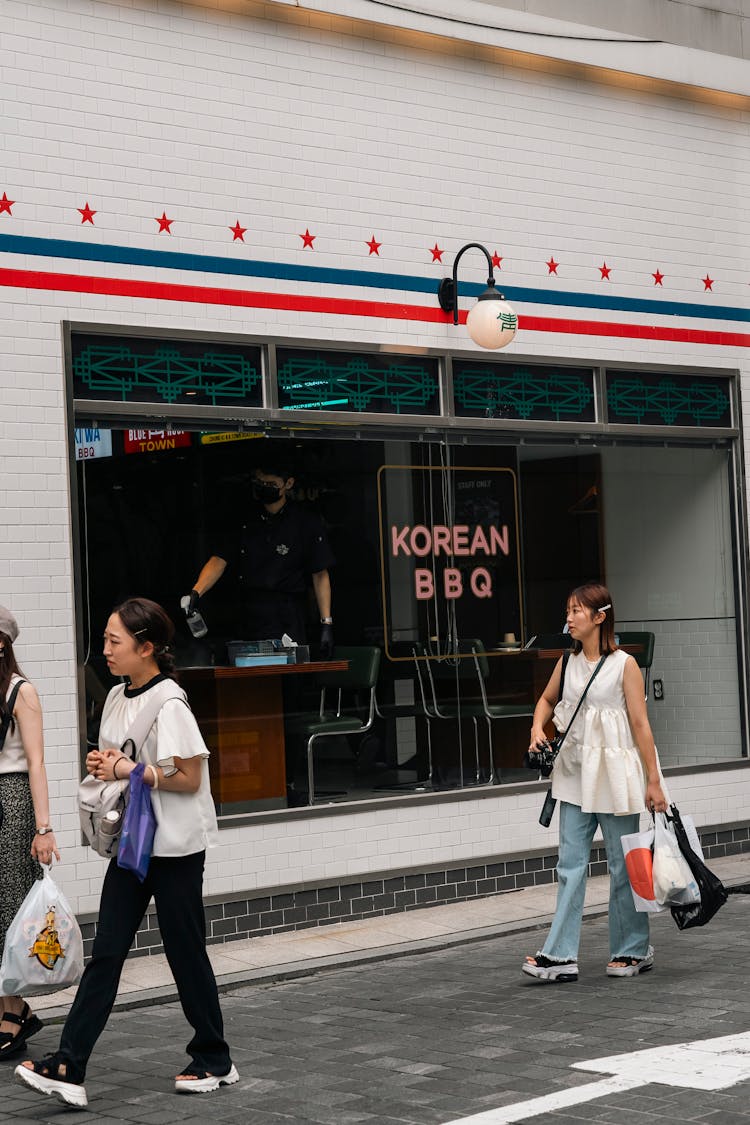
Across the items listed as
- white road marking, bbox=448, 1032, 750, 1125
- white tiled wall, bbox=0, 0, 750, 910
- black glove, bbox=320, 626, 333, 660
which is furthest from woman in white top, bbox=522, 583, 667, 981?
black glove, bbox=320, 626, 333, 660

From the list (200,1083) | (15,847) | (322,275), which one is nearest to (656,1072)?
(200,1083)

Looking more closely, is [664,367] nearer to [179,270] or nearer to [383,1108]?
[179,270]

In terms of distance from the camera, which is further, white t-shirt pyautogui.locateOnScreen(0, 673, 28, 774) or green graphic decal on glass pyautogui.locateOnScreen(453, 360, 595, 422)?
green graphic decal on glass pyautogui.locateOnScreen(453, 360, 595, 422)

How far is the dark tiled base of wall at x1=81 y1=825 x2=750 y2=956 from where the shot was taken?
923 centimetres

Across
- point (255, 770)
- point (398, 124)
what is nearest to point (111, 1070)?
point (255, 770)

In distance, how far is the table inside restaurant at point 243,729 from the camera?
964cm

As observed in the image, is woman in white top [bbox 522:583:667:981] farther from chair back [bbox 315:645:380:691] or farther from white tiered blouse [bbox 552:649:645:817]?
chair back [bbox 315:645:380:691]

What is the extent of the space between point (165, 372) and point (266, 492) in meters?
1.09

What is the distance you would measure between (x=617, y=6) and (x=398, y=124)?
236 centimetres

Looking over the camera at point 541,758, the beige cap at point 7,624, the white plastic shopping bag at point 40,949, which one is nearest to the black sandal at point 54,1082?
the white plastic shopping bag at point 40,949

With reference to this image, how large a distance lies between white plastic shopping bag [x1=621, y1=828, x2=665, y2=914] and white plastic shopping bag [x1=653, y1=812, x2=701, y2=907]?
24 mm

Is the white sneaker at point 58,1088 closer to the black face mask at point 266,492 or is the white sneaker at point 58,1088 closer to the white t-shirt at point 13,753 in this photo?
the white t-shirt at point 13,753

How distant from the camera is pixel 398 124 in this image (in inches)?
Answer: 413

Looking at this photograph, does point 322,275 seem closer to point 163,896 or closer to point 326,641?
point 326,641
